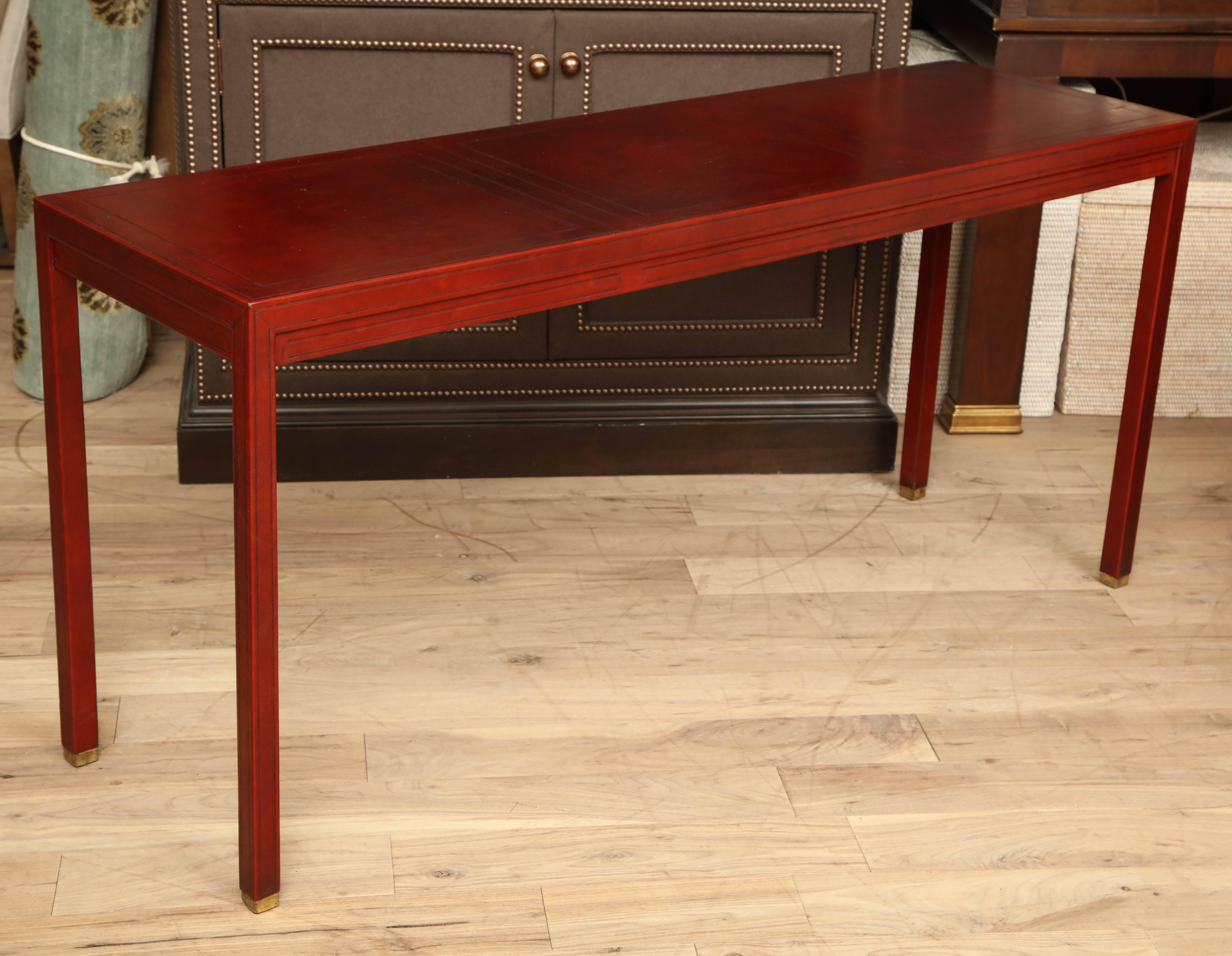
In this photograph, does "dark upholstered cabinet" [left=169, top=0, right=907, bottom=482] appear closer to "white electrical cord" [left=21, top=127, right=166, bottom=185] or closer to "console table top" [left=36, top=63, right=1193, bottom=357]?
"console table top" [left=36, top=63, right=1193, bottom=357]

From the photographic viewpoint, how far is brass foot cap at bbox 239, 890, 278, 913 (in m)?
1.50

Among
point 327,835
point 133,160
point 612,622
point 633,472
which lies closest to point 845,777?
point 612,622

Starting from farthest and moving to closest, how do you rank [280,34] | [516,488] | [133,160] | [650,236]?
[133,160]
[516,488]
[280,34]
[650,236]

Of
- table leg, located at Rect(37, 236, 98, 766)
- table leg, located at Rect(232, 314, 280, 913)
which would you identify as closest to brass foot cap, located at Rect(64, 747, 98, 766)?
table leg, located at Rect(37, 236, 98, 766)

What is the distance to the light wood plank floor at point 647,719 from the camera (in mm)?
1534

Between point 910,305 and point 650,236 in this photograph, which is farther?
point 910,305

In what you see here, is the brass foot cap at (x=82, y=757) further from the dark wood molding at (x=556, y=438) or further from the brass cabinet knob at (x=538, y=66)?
the brass cabinet knob at (x=538, y=66)

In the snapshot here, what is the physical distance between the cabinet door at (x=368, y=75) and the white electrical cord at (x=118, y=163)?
0.47m

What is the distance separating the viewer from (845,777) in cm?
176

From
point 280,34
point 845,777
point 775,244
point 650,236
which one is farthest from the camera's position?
point 280,34

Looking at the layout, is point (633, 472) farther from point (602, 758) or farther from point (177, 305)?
point (177, 305)

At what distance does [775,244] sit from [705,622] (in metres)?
0.68

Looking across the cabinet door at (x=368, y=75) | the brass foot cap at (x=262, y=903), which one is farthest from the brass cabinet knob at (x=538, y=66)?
the brass foot cap at (x=262, y=903)

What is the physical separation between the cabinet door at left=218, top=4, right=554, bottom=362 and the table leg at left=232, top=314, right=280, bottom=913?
994 mm
